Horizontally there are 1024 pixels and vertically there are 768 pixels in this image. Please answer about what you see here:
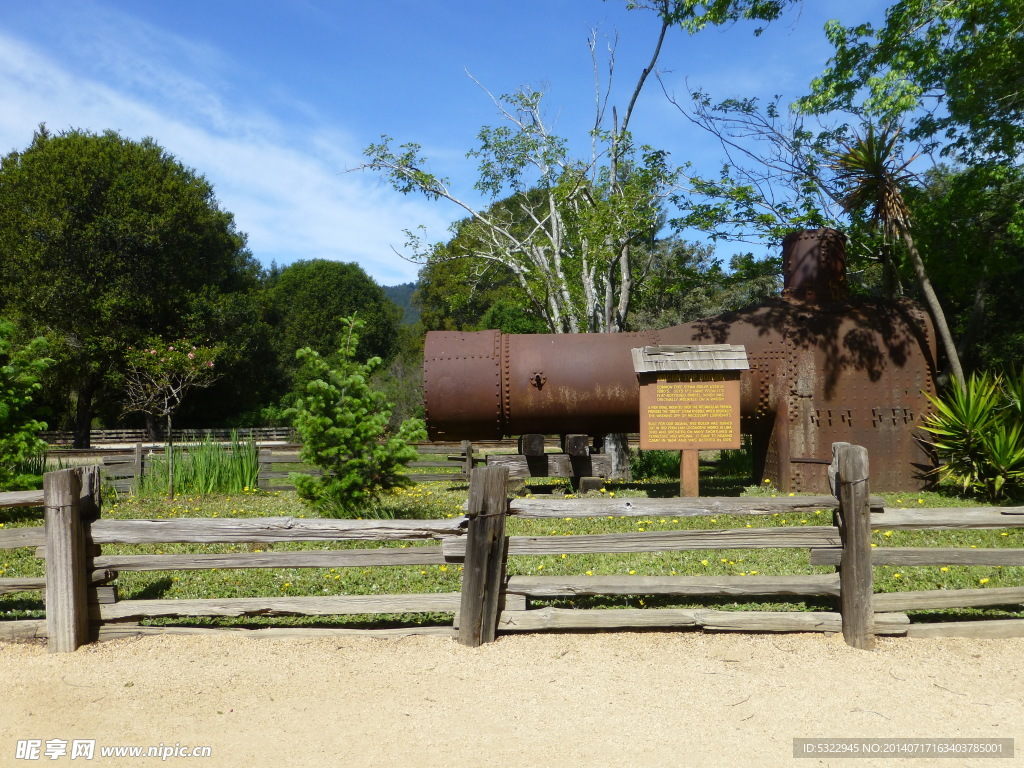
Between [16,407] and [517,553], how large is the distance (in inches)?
331

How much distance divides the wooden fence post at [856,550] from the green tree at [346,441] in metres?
4.58

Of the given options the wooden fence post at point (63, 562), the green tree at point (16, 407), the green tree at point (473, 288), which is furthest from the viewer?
the green tree at point (473, 288)

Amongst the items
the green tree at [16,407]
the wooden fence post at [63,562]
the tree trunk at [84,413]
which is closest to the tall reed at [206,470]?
the green tree at [16,407]

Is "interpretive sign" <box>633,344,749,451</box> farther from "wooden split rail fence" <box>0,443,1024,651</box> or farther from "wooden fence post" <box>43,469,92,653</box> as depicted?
"wooden fence post" <box>43,469,92,653</box>

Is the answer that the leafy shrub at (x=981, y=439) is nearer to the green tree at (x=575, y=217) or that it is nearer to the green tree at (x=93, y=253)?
the green tree at (x=575, y=217)

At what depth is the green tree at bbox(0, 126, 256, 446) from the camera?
1070 inches

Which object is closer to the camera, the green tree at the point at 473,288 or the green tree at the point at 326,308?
the green tree at the point at 473,288

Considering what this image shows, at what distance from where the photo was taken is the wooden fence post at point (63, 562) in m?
4.81

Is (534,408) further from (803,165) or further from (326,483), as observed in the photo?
(803,165)

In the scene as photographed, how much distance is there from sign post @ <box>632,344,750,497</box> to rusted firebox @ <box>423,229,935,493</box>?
67 cm

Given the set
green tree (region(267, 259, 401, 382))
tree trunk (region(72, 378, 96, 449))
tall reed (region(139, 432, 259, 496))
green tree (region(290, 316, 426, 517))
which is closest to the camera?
green tree (region(290, 316, 426, 517))

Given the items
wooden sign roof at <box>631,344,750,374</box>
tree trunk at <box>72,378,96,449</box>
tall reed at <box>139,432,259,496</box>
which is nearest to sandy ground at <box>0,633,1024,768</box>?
wooden sign roof at <box>631,344,750,374</box>

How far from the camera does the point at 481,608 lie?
4.82 m

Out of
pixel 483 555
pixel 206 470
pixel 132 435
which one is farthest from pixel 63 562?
pixel 132 435
